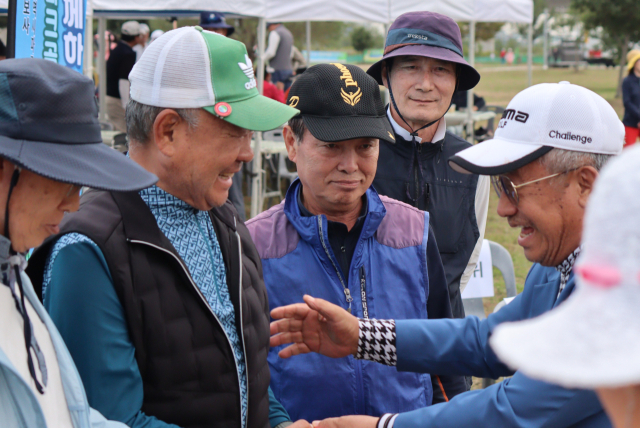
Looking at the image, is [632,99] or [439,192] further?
[632,99]

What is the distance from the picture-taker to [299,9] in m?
8.02

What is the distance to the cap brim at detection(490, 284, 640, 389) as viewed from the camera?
76cm

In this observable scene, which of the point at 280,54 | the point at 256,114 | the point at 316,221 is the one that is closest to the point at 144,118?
the point at 256,114

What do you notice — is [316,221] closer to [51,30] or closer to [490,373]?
[490,373]

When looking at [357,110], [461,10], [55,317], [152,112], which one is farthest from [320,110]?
[461,10]

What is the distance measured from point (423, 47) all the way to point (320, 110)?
3.52ft

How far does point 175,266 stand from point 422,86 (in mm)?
1972

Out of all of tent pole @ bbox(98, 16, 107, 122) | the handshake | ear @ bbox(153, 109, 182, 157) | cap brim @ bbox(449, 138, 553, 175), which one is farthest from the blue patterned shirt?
tent pole @ bbox(98, 16, 107, 122)

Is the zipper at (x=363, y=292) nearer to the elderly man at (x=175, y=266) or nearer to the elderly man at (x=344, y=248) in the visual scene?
the elderly man at (x=344, y=248)

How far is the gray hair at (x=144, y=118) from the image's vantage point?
1773 mm

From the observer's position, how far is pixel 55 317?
1572mm

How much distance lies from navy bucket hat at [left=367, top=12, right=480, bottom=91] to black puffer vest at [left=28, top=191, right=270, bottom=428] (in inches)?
74.5

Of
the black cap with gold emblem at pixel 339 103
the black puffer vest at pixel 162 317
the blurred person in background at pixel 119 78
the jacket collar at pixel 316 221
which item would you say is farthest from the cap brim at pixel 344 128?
the blurred person in background at pixel 119 78

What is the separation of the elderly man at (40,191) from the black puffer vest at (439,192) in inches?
69.3
